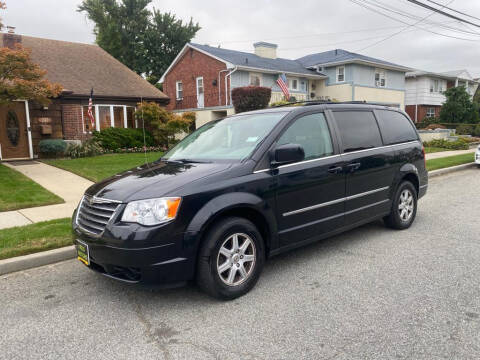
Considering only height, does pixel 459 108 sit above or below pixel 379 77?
below

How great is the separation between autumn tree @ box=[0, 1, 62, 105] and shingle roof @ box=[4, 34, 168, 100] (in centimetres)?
523

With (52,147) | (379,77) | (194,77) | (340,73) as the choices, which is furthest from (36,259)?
(379,77)

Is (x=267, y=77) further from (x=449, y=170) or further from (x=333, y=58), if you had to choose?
(x=449, y=170)

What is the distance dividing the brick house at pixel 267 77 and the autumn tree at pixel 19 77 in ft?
43.0

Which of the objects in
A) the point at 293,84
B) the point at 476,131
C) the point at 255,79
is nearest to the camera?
the point at 255,79

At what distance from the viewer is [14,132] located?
15.2 meters

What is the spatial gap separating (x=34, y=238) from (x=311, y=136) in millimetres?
3892

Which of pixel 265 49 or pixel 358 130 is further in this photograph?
pixel 265 49

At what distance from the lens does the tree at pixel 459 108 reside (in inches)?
1219

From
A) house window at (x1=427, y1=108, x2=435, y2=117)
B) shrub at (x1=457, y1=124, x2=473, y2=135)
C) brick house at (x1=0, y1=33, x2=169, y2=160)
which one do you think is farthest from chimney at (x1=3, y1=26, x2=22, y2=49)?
house window at (x1=427, y1=108, x2=435, y2=117)

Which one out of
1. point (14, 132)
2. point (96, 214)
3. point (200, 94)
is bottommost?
point (96, 214)

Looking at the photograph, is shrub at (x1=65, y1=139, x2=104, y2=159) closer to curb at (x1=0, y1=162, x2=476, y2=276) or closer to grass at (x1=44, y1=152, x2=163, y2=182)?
grass at (x1=44, y1=152, x2=163, y2=182)

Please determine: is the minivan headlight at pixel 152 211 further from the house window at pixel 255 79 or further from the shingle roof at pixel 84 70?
the house window at pixel 255 79

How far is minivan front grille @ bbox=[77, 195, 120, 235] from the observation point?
3.48 meters
